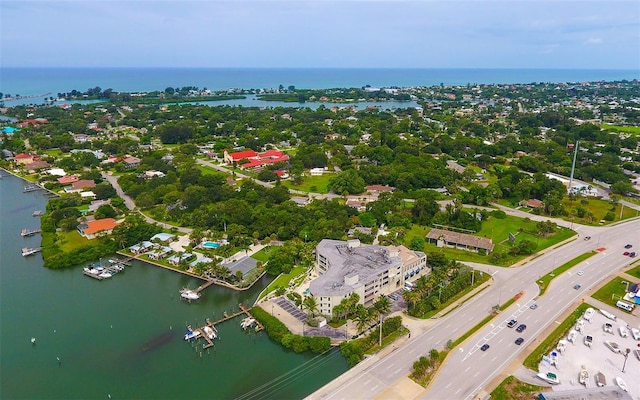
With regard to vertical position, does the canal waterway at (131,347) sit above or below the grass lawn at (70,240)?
below

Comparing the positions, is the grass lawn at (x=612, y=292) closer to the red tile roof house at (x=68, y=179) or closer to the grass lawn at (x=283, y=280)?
the grass lawn at (x=283, y=280)

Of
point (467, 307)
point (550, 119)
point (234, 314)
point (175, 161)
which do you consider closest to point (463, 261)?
point (467, 307)

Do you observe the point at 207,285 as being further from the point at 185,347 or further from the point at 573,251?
the point at 573,251

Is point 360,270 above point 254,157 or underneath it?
underneath

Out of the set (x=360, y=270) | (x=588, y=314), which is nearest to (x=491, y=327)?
(x=588, y=314)

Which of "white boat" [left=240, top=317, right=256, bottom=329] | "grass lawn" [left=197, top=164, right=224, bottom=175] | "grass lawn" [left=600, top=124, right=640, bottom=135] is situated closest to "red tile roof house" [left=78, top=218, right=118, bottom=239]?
"white boat" [left=240, top=317, right=256, bottom=329]

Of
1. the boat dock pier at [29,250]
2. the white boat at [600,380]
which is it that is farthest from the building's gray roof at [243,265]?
the white boat at [600,380]

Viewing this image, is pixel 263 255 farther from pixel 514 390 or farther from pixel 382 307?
pixel 514 390
